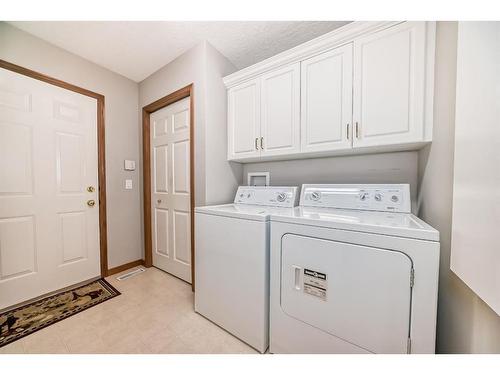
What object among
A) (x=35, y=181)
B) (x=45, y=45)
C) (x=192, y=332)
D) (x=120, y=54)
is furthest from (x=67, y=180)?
(x=192, y=332)

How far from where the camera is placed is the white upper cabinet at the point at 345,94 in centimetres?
108

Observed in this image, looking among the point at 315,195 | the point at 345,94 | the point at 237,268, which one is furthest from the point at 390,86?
the point at 237,268

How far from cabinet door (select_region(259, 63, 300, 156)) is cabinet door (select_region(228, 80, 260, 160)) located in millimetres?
72

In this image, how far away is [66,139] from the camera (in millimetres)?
1908

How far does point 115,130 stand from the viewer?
2.27 m

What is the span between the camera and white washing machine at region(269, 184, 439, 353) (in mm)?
785

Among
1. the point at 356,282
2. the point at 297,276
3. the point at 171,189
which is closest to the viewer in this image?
the point at 356,282

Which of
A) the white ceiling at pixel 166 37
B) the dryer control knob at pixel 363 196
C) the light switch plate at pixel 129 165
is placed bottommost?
the dryer control knob at pixel 363 196

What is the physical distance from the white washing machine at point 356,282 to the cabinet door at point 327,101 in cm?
52

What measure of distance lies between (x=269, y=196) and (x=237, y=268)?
0.67 meters

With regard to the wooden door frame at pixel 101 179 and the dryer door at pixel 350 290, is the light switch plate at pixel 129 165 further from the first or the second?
the dryer door at pixel 350 290

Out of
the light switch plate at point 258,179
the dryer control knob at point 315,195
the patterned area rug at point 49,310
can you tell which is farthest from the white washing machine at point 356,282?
the patterned area rug at point 49,310

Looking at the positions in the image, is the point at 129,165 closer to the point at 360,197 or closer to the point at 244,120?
the point at 244,120
